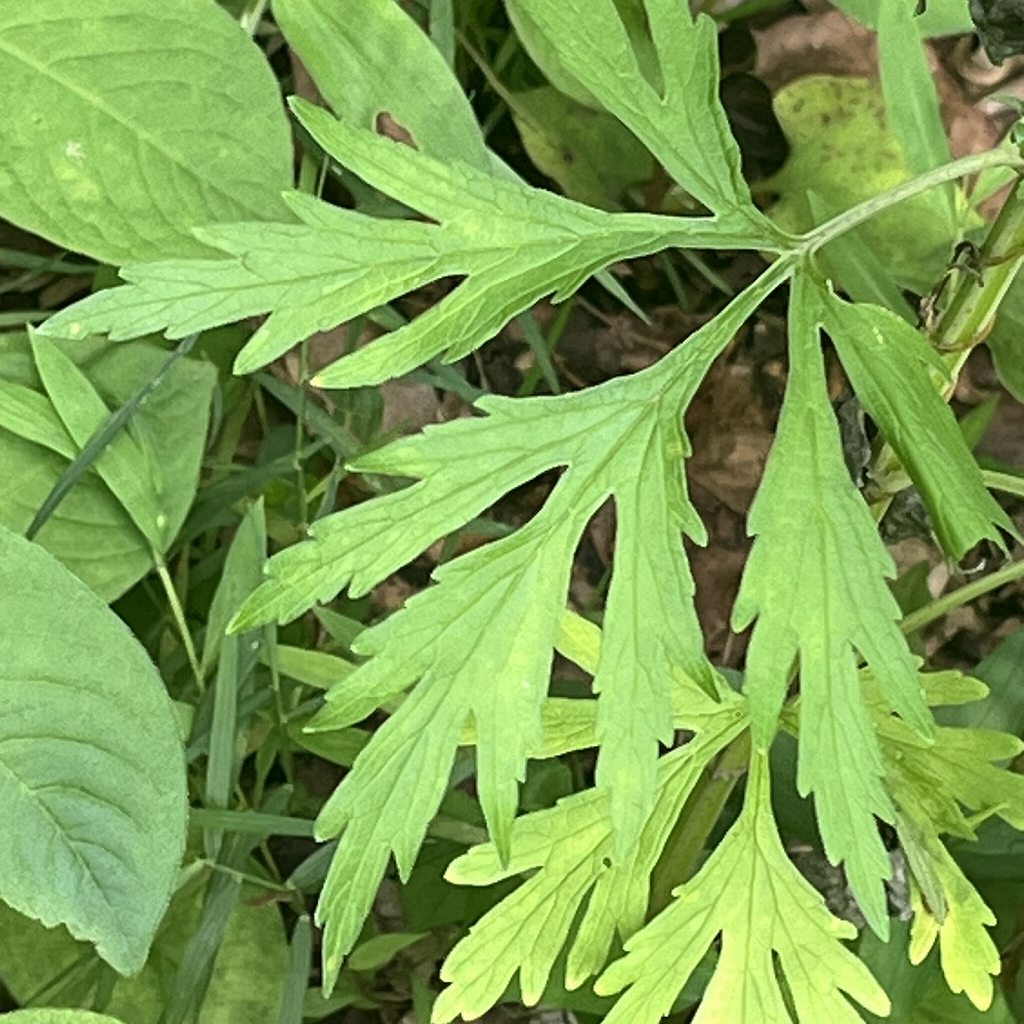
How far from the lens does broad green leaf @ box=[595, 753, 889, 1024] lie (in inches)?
27.9

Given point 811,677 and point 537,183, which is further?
point 537,183

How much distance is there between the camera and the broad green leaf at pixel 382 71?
79 centimetres

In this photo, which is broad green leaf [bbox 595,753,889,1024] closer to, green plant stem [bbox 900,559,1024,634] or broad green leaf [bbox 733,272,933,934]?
broad green leaf [bbox 733,272,933,934]

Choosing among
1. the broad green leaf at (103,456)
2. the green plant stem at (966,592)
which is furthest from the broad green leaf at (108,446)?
the green plant stem at (966,592)

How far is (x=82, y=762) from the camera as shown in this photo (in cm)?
75

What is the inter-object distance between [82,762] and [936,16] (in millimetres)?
725

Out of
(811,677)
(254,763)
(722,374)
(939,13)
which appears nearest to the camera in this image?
(811,677)

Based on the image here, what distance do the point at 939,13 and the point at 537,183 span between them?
0.36m

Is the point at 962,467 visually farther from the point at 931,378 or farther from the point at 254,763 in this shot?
the point at 254,763

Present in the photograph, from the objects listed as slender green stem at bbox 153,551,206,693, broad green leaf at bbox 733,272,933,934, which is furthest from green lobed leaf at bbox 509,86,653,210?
broad green leaf at bbox 733,272,933,934

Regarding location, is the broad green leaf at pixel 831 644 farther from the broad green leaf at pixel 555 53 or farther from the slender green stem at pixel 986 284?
the broad green leaf at pixel 555 53

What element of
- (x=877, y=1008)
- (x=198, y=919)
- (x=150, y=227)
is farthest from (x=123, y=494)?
(x=877, y=1008)

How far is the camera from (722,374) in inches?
46.2

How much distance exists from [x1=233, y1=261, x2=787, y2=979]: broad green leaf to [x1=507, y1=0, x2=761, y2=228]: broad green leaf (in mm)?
127
